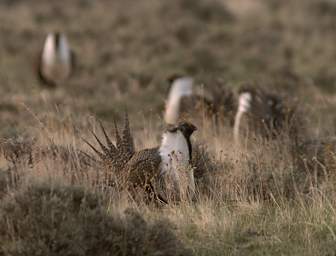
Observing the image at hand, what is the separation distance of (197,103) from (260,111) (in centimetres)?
60

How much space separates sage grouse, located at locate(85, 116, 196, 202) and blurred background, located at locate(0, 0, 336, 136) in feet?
9.37

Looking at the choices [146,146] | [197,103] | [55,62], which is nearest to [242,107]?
[197,103]

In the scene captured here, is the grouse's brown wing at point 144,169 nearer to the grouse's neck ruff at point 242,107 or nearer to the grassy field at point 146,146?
the grassy field at point 146,146

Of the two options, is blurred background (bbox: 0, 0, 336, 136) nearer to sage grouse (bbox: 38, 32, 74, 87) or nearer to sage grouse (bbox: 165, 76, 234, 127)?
sage grouse (bbox: 38, 32, 74, 87)

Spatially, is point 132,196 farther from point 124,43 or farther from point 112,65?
point 124,43

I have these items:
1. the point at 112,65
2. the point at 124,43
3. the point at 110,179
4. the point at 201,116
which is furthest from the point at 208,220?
the point at 124,43

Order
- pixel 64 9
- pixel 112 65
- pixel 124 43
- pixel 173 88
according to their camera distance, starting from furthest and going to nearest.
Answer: pixel 64 9, pixel 124 43, pixel 112 65, pixel 173 88

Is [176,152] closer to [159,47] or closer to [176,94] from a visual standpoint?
[176,94]

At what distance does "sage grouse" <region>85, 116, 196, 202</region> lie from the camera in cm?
501

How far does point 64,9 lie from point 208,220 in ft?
52.2

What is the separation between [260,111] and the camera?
7.74m

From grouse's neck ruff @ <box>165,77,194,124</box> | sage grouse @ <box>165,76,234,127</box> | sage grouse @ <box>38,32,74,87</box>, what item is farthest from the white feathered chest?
sage grouse @ <box>38,32,74,87</box>

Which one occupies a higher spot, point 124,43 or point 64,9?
point 64,9

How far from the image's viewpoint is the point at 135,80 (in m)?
12.5
